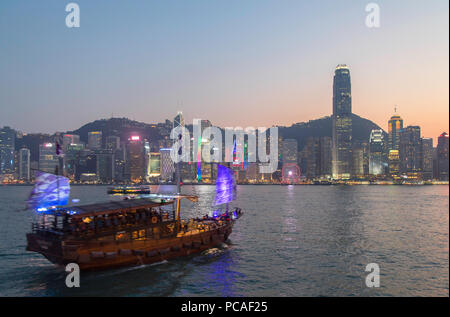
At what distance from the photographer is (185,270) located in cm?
2748

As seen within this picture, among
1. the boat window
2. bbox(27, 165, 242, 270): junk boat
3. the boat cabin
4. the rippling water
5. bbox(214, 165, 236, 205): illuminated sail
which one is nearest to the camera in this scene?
the rippling water

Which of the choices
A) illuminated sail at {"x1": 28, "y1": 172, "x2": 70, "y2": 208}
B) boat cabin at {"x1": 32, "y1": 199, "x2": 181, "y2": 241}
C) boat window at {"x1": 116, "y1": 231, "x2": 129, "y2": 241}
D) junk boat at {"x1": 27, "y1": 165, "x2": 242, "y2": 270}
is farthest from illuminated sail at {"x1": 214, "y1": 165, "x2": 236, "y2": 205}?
illuminated sail at {"x1": 28, "y1": 172, "x2": 70, "y2": 208}

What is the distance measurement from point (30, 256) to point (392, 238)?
41.5 m

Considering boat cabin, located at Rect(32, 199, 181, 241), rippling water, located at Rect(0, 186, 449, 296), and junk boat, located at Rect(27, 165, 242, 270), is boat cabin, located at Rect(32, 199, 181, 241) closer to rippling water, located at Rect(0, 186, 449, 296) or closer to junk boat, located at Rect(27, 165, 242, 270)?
junk boat, located at Rect(27, 165, 242, 270)

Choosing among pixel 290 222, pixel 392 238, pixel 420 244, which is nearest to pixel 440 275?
pixel 420 244

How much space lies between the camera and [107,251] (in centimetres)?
2566

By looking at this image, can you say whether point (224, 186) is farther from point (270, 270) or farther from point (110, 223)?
point (110, 223)

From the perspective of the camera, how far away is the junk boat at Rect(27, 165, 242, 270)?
2488cm

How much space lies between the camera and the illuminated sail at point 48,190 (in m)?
29.2

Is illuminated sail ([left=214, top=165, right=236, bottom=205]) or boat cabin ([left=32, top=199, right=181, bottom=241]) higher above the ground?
illuminated sail ([left=214, top=165, right=236, bottom=205])

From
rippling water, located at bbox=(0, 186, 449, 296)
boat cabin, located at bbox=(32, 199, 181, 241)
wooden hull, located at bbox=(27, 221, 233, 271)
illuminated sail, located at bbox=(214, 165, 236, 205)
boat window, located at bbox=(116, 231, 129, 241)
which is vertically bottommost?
rippling water, located at bbox=(0, 186, 449, 296)
